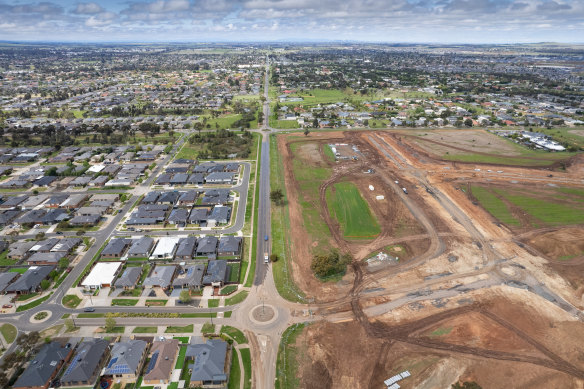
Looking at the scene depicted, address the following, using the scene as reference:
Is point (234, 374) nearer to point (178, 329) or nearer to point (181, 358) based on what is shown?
point (181, 358)

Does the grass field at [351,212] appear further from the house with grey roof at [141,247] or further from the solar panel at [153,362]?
the solar panel at [153,362]

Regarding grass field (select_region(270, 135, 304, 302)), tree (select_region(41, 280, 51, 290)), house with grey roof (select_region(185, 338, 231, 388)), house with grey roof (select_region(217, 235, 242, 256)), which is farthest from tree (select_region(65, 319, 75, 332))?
grass field (select_region(270, 135, 304, 302))

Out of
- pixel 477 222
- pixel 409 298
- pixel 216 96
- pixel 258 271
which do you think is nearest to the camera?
pixel 409 298

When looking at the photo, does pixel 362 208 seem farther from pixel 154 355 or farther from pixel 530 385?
pixel 154 355

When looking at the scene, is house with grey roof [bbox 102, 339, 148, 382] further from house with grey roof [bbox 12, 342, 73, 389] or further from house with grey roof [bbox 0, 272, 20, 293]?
house with grey roof [bbox 0, 272, 20, 293]

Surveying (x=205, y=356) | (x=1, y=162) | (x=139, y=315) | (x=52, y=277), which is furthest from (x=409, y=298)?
(x=1, y=162)

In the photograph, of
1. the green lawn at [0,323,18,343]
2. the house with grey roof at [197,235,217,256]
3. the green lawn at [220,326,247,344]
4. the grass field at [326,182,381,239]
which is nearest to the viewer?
the green lawn at [0,323,18,343]
